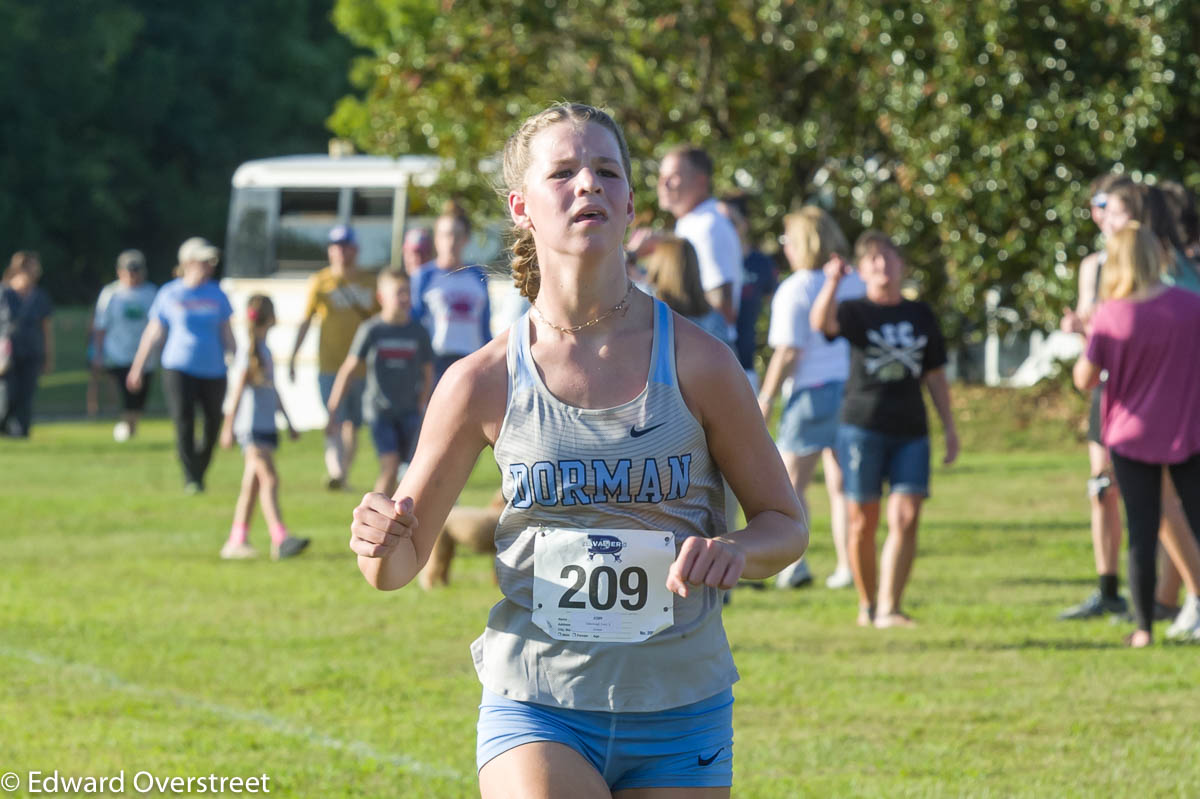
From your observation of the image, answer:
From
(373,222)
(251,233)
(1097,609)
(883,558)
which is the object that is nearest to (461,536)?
(883,558)

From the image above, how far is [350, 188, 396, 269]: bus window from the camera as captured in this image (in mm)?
31562

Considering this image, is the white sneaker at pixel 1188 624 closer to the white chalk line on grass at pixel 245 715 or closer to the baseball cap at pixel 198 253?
the white chalk line on grass at pixel 245 715

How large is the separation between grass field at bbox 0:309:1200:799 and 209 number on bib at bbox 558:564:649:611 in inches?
112

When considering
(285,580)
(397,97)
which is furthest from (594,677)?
(397,97)

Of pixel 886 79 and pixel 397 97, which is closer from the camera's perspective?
pixel 886 79

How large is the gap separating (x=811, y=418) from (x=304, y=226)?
22.8m

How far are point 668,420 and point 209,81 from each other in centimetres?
5809

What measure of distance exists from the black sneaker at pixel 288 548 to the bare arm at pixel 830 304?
4353mm

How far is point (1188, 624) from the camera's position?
8602 millimetres

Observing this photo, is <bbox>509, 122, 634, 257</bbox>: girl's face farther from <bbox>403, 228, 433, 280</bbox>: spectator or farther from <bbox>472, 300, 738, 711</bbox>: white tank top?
<bbox>403, 228, 433, 280</bbox>: spectator

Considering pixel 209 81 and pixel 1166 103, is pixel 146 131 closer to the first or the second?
pixel 209 81

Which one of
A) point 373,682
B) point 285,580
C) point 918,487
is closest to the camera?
point 373,682

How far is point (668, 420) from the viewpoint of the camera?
11.0 ft

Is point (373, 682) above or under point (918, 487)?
under
